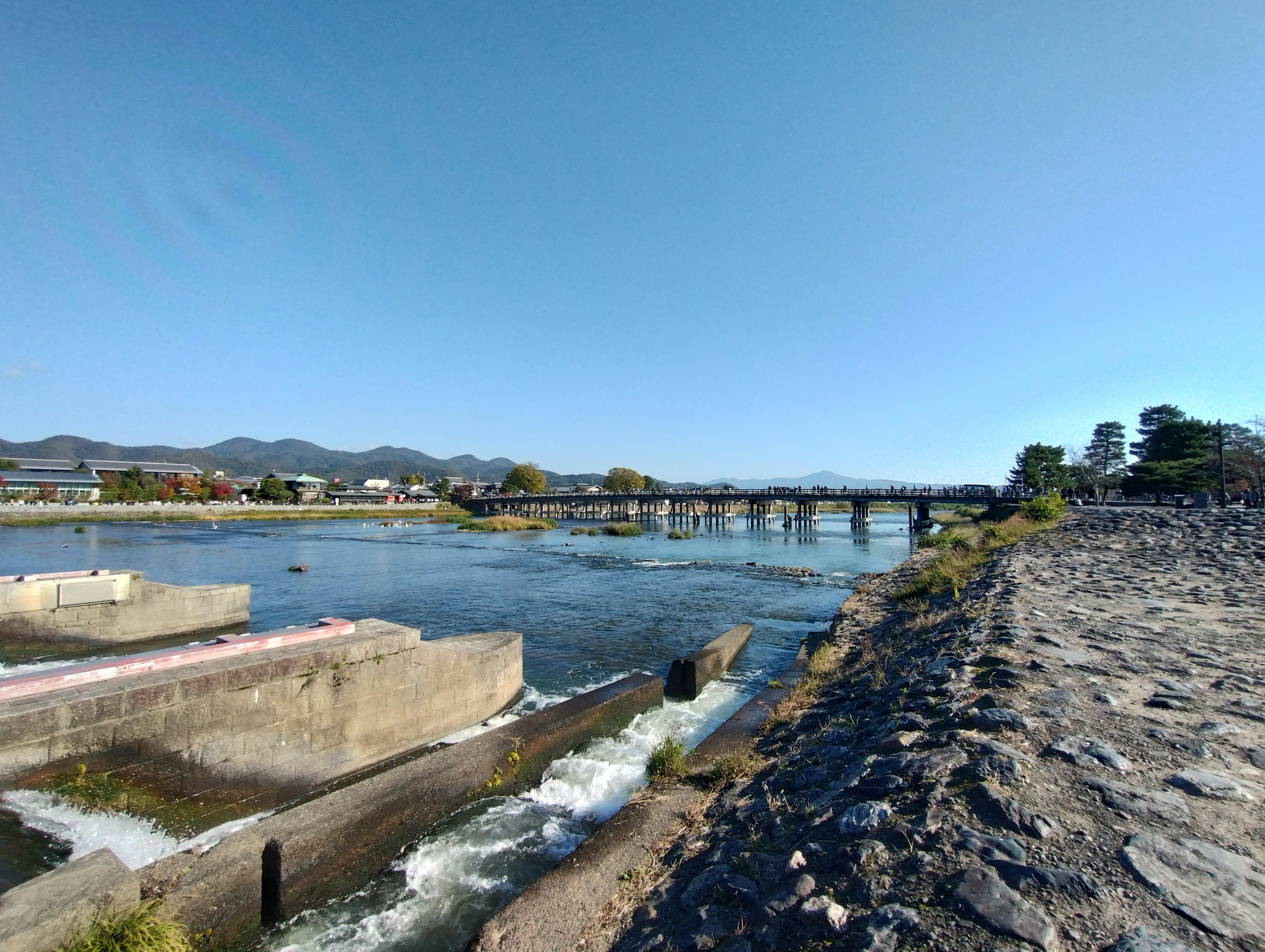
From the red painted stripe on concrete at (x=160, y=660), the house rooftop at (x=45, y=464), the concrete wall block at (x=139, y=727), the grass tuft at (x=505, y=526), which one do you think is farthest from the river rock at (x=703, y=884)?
the house rooftop at (x=45, y=464)

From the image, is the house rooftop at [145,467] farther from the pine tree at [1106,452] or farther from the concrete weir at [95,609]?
the pine tree at [1106,452]

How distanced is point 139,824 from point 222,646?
2.15 meters

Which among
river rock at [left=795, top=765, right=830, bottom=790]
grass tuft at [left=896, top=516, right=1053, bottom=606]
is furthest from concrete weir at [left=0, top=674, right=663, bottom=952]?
grass tuft at [left=896, top=516, right=1053, bottom=606]

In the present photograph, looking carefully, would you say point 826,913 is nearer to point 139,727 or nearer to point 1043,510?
point 139,727

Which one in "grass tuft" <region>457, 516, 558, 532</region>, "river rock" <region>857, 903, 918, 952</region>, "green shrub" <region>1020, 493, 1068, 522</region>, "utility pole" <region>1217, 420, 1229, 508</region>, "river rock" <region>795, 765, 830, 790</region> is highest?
"utility pole" <region>1217, 420, 1229, 508</region>

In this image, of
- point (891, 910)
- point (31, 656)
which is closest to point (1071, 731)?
point (891, 910)

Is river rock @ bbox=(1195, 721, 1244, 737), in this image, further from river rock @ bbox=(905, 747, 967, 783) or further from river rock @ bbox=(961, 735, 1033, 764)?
river rock @ bbox=(905, 747, 967, 783)

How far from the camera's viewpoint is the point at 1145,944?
7.98ft

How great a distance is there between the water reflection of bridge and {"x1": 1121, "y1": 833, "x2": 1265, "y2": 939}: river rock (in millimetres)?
62414

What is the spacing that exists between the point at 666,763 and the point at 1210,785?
4.92m

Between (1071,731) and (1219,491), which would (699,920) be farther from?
(1219,491)

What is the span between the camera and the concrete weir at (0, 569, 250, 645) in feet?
44.4

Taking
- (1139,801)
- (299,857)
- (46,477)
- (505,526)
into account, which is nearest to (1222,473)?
(1139,801)

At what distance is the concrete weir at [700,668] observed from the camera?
11422 millimetres
